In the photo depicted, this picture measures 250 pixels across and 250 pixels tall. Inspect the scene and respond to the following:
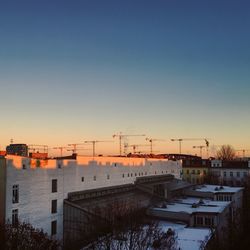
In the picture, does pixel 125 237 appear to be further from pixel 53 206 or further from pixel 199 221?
pixel 199 221

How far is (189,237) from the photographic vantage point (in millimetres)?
36156

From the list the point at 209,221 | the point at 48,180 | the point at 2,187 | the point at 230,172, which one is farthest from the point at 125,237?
the point at 230,172

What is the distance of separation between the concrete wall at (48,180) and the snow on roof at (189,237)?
12.1 meters

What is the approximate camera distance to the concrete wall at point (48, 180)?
115ft

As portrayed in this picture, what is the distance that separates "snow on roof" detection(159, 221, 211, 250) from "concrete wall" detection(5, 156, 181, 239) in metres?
12.1

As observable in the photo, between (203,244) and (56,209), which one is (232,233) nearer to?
(203,244)

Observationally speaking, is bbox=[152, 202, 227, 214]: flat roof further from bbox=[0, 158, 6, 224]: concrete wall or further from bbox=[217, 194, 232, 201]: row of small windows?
bbox=[0, 158, 6, 224]: concrete wall

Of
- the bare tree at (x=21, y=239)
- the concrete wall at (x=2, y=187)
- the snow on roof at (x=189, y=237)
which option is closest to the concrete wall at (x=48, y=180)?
the concrete wall at (x=2, y=187)

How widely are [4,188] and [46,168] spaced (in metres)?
6.73

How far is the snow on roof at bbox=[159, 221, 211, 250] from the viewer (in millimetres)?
33112

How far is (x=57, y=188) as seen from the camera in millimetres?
41188

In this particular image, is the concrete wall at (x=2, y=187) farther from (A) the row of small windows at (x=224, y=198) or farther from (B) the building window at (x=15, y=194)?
(A) the row of small windows at (x=224, y=198)

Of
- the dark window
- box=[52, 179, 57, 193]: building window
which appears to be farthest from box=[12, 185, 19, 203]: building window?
the dark window

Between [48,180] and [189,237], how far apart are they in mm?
15969
